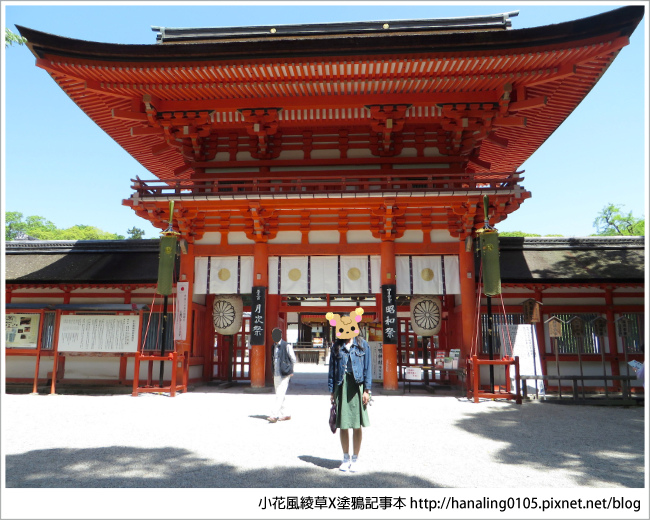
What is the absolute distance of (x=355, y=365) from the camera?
17.0ft

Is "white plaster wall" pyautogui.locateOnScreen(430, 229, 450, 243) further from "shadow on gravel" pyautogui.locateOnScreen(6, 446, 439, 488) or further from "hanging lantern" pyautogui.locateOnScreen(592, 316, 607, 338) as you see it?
"shadow on gravel" pyautogui.locateOnScreen(6, 446, 439, 488)

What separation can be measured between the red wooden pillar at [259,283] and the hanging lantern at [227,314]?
156 cm

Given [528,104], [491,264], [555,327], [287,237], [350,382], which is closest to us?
[350,382]

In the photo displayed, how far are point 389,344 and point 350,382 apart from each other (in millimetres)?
6706

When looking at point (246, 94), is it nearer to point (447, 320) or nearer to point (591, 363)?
point (447, 320)

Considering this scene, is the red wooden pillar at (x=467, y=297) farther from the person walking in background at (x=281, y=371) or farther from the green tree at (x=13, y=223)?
the green tree at (x=13, y=223)

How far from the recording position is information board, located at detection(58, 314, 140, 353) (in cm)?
1210

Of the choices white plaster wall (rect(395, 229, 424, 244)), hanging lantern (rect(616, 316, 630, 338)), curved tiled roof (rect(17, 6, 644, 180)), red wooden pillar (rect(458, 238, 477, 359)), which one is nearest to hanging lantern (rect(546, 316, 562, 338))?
hanging lantern (rect(616, 316, 630, 338))

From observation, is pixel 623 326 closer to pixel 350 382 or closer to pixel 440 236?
pixel 440 236

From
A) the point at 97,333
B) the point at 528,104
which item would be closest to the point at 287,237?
the point at 97,333

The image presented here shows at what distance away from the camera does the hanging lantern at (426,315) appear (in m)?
13.1

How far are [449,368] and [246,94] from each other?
9049 mm

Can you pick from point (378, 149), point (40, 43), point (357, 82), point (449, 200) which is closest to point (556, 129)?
point (449, 200)

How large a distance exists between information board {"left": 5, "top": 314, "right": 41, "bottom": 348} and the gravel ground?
2.57 meters
